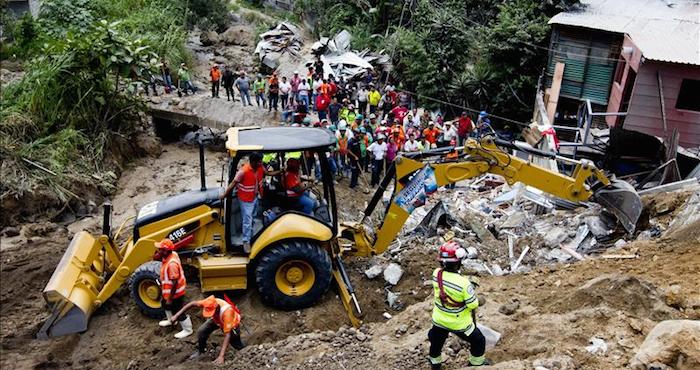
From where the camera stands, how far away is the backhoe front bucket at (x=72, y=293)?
6.72 metres

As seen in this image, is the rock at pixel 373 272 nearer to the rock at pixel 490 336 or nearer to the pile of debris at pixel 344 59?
the rock at pixel 490 336

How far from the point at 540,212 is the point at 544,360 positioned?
191 inches

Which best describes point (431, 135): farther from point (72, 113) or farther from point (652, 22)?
point (72, 113)

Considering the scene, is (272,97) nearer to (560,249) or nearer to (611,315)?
(560,249)

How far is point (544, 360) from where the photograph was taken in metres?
4.82

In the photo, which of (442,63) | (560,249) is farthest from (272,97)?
(560,249)

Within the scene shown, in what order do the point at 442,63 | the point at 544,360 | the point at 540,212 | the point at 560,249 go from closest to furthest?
the point at 544,360 → the point at 560,249 → the point at 540,212 → the point at 442,63

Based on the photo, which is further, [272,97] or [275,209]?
[272,97]

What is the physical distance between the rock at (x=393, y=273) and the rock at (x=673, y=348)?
363cm

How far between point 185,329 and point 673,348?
4.94 m

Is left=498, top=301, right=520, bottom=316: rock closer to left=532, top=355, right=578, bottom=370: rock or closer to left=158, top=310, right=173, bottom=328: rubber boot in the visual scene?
left=532, top=355, right=578, bottom=370: rock

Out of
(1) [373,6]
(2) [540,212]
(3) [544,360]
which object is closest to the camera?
(3) [544,360]

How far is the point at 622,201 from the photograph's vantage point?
729 centimetres

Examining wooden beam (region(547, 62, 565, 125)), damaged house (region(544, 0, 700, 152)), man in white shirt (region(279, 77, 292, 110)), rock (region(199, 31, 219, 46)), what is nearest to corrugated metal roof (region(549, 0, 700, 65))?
damaged house (region(544, 0, 700, 152))
